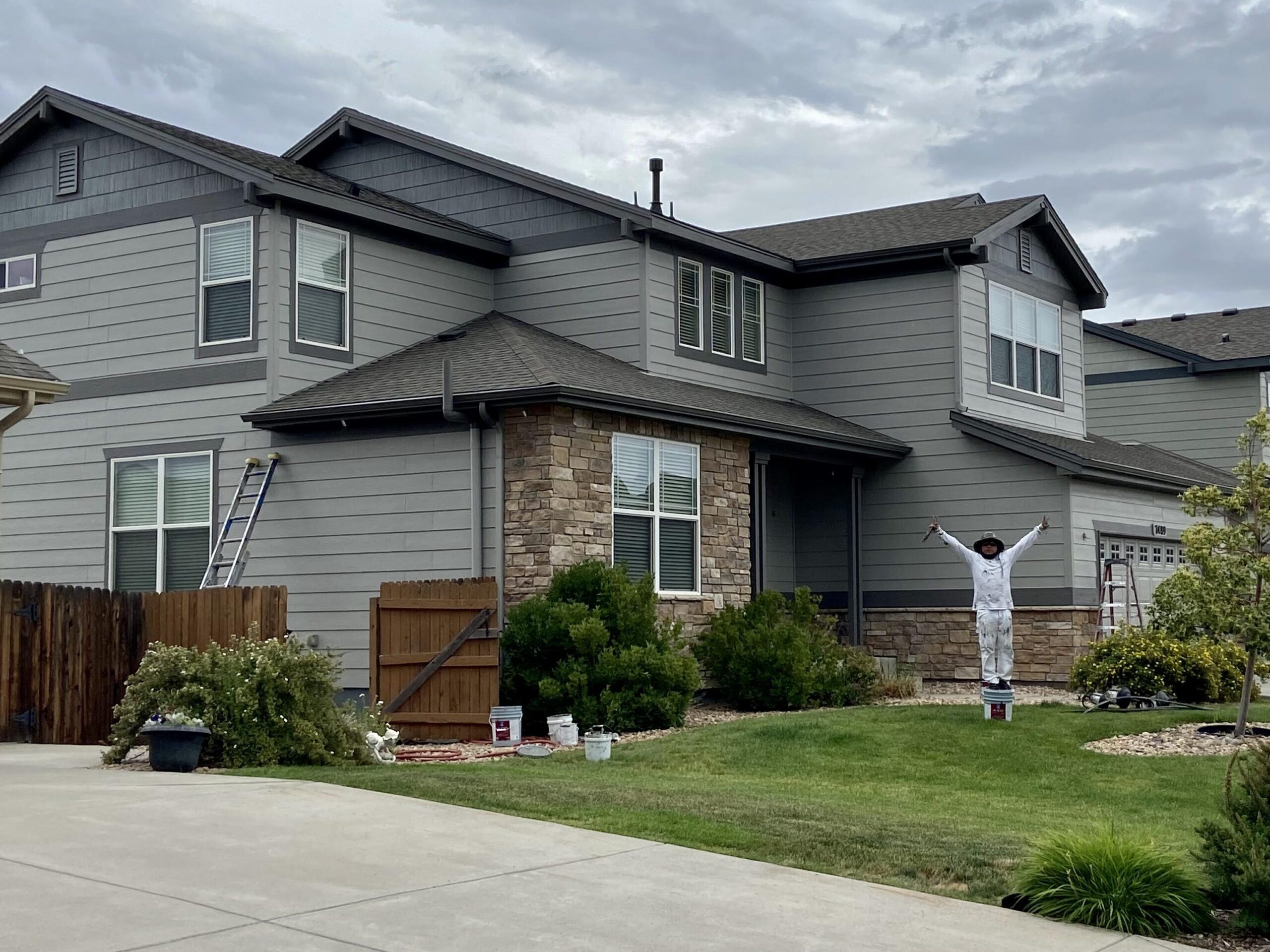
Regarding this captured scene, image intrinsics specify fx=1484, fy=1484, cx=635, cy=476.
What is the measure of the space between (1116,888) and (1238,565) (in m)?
6.96

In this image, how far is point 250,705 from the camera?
40.4ft

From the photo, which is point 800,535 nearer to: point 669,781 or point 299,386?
point 299,386

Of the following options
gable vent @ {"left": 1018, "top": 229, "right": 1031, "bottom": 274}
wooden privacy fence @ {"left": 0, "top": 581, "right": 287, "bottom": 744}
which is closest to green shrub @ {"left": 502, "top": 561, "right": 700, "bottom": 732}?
wooden privacy fence @ {"left": 0, "top": 581, "right": 287, "bottom": 744}

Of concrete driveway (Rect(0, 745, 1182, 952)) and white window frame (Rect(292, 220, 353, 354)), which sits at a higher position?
white window frame (Rect(292, 220, 353, 354))

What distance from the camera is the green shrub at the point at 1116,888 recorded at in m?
7.55

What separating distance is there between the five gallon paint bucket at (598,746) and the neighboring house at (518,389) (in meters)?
3.25

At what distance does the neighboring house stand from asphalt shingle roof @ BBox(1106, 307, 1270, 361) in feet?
24.5

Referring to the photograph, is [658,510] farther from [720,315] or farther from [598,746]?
[598,746]

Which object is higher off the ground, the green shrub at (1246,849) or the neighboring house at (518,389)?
the neighboring house at (518,389)

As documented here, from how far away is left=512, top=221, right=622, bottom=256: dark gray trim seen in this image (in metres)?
20.0

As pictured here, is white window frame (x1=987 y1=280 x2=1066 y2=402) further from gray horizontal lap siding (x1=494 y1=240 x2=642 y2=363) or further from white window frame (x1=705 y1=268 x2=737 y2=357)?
gray horizontal lap siding (x1=494 y1=240 x2=642 y2=363)

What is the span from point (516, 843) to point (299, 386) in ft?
34.2

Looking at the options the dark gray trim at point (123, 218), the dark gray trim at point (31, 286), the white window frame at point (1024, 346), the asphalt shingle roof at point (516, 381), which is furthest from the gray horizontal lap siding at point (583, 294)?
the dark gray trim at point (31, 286)

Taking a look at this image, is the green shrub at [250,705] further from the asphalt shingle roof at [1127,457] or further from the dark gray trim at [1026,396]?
the dark gray trim at [1026,396]
